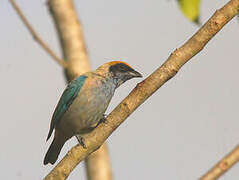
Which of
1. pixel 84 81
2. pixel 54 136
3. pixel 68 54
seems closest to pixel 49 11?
pixel 68 54

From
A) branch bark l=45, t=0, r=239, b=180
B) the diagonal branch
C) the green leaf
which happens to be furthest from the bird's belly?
the diagonal branch

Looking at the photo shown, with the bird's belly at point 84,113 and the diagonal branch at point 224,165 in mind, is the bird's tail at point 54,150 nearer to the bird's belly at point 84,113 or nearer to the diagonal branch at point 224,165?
the bird's belly at point 84,113

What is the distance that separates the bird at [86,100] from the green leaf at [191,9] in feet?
7.05

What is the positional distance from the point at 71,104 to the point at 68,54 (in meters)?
0.60

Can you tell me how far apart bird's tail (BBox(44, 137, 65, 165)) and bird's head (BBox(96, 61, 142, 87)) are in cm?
98

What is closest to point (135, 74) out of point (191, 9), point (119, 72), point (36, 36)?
point (119, 72)

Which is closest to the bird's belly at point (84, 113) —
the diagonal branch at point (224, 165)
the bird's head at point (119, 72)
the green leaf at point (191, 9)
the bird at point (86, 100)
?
the bird at point (86, 100)

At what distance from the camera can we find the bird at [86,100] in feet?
16.9

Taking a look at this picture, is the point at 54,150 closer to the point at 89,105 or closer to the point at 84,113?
the point at 84,113

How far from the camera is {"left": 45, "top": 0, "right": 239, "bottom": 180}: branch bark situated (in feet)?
10.9

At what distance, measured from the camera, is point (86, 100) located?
5203 mm

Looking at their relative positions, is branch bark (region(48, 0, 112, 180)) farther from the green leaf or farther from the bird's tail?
the green leaf

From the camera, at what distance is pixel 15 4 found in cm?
467

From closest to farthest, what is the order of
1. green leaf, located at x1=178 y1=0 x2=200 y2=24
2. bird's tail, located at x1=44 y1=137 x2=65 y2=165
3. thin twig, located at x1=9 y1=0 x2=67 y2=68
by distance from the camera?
green leaf, located at x1=178 y1=0 x2=200 y2=24 < thin twig, located at x1=9 y1=0 x2=67 y2=68 < bird's tail, located at x1=44 y1=137 x2=65 y2=165
